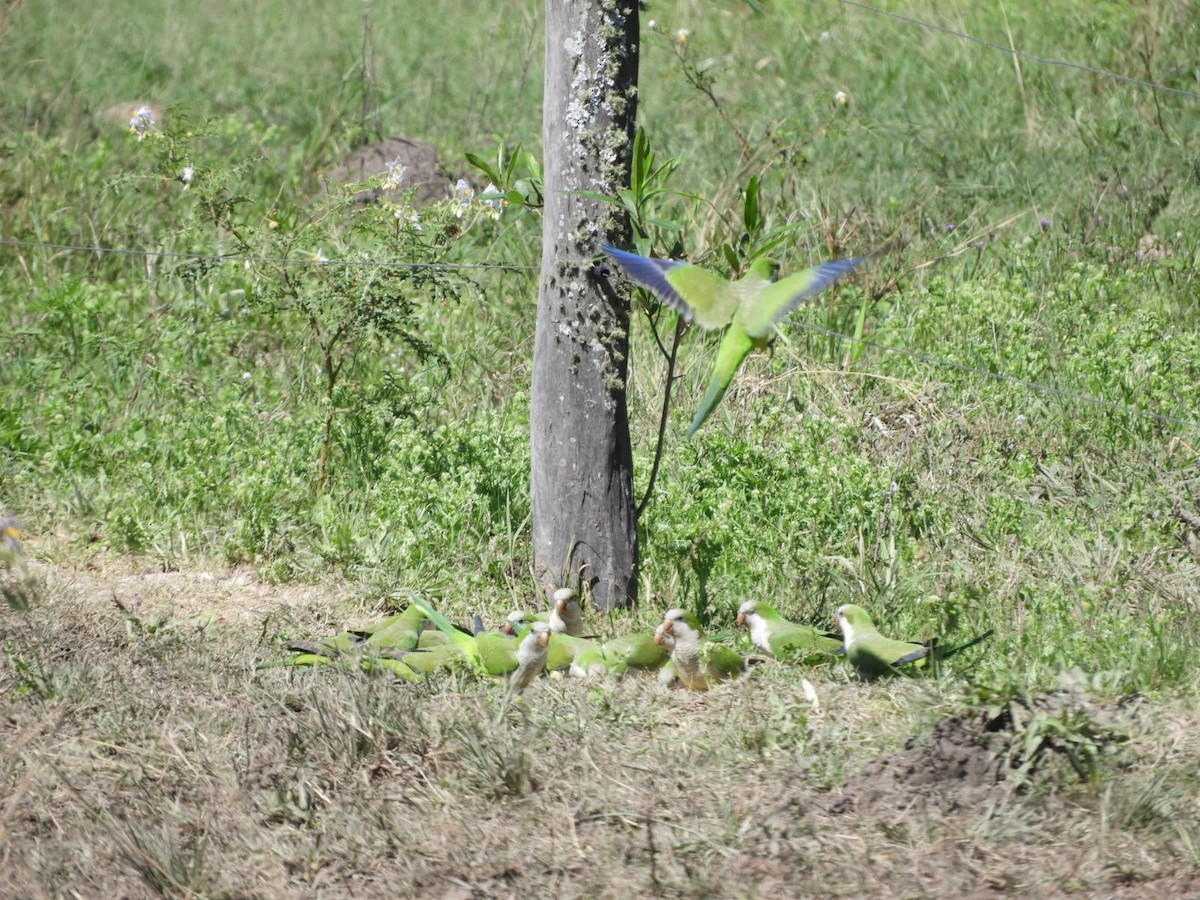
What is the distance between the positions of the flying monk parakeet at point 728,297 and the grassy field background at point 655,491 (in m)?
0.27

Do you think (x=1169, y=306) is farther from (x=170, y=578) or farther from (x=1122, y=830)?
(x=170, y=578)

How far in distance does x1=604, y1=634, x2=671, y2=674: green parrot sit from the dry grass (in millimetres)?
70

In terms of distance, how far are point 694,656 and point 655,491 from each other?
114 centimetres

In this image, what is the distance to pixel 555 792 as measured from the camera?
3.12 meters

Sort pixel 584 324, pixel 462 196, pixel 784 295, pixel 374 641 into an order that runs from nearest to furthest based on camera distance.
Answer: pixel 784 295 < pixel 374 641 < pixel 584 324 < pixel 462 196

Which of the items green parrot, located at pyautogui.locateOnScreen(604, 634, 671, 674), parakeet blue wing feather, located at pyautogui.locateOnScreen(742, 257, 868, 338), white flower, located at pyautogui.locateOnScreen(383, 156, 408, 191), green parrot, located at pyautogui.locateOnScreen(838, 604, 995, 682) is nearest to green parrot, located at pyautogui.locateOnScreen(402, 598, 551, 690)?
green parrot, located at pyautogui.locateOnScreen(604, 634, 671, 674)

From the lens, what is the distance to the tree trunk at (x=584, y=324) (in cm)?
399

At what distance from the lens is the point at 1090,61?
849 cm

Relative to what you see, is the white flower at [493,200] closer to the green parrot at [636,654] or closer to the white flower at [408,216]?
the white flower at [408,216]

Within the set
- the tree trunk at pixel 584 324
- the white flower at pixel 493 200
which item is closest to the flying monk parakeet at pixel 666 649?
the tree trunk at pixel 584 324

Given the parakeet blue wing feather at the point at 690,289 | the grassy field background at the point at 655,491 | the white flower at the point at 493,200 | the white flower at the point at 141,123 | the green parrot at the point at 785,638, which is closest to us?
the grassy field background at the point at 655,491

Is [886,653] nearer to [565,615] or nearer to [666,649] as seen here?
[666,649]

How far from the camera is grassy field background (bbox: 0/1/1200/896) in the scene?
2.97 m

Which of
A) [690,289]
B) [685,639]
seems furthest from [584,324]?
[685,639]
